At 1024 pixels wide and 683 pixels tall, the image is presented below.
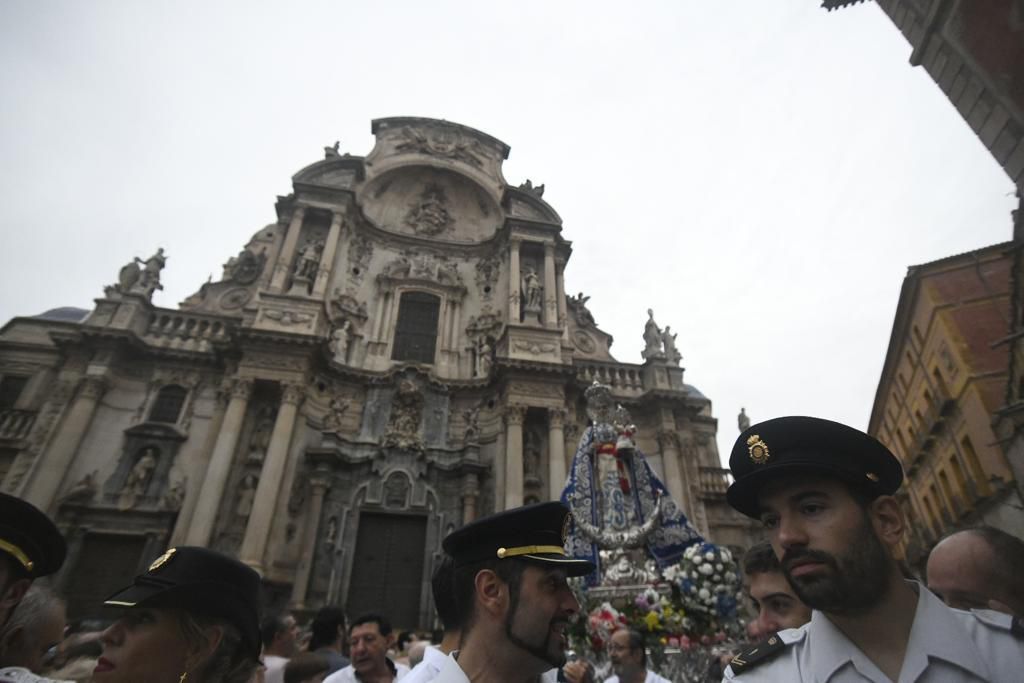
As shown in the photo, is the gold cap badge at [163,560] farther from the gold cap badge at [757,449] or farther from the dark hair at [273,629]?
the dark hair at [273,629]

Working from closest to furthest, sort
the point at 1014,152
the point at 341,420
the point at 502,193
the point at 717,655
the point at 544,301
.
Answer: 1. the point at 717,655
2. the point at 1014,152
3. the point at 341,420
4. the point at 544,301
5. the point at 502,193

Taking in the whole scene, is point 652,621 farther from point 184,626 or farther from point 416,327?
point 416,327

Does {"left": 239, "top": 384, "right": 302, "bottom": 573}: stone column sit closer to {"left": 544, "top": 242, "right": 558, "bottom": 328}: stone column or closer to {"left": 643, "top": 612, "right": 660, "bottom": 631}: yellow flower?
{"left": 544, "top": 242, "right": 558, "bottom": 328}: stone column

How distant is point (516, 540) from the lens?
87.3 inches

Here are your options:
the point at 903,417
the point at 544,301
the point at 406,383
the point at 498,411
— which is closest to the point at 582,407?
the point at 498,411

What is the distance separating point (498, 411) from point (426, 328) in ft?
15.2

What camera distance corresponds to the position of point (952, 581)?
257cm

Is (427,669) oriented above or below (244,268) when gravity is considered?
below

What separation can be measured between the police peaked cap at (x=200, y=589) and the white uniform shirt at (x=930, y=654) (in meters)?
2.05

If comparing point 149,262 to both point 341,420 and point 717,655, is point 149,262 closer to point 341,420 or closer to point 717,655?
point 341,420

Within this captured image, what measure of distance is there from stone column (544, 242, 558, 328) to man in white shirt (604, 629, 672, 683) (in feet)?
44.5

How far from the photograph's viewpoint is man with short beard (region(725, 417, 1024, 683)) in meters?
1.56

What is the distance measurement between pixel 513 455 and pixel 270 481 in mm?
6472

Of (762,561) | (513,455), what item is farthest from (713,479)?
(762,561)
